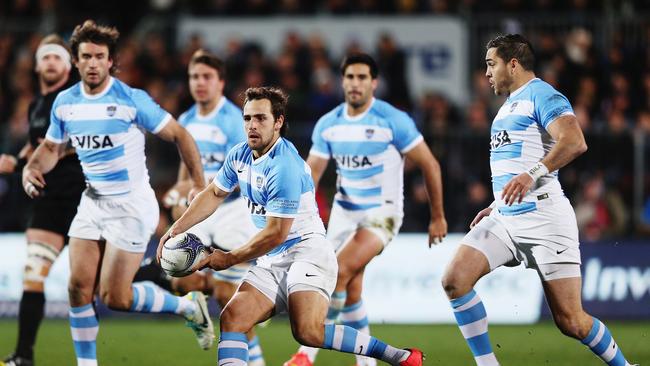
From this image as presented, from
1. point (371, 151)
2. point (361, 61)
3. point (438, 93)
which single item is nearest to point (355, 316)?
point (371, 151)

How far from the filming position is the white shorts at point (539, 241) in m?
7.87

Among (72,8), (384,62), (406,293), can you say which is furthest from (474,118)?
(72,8)

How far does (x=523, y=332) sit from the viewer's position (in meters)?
13.1

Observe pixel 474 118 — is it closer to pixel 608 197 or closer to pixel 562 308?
pixel 608 197

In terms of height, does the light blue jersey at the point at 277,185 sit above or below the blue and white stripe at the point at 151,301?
above

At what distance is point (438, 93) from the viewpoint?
17359 mm

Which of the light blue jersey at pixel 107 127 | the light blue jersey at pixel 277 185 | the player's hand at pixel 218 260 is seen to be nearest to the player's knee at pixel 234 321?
the player's hand at pixel 218 260

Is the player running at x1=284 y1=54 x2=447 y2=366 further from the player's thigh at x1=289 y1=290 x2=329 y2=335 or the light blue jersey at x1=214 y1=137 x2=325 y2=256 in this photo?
the player's thigh at x1=289 y1=290 x2=329 y2=335

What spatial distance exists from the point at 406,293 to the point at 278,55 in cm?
554

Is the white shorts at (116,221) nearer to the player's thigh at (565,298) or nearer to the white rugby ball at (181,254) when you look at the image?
the white rugby ball at (181,254)

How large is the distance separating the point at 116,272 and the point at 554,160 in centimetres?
347

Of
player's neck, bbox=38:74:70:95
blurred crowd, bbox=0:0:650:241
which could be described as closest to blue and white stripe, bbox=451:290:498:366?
player's neck, bbox=38:74:70:95

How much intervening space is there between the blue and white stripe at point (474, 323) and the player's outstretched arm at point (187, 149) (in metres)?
2.21

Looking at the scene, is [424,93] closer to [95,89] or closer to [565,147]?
[95,89]
